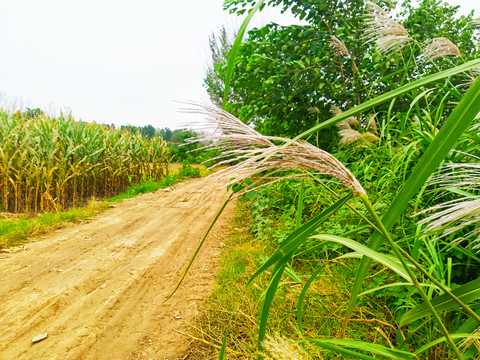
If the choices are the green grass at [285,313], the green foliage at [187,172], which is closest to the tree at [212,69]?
the green foliage at [187,172]

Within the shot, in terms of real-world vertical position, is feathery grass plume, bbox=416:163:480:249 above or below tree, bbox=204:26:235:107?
below

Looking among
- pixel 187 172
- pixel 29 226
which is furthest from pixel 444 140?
Result: pixel 187 172

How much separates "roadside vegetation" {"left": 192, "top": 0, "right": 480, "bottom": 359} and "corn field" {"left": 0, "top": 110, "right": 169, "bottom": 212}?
152 inches

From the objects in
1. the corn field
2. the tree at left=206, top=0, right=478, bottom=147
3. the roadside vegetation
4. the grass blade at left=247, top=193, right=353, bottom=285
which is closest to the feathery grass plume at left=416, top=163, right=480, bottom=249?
the roadside vegetation

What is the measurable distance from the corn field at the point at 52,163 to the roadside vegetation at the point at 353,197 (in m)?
3.86

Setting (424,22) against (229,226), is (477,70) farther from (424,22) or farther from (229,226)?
(229,226)

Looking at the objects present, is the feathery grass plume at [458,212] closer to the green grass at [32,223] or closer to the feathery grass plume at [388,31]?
the feathery grass plume at [388,31]

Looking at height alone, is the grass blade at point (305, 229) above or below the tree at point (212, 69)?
below

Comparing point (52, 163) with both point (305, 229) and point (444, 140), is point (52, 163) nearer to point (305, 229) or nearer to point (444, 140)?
point (305, 229)

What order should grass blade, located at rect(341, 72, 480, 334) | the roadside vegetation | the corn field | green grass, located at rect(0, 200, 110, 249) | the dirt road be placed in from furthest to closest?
the corn field < green grass, located at rect(0, 200, 110, 249) < the dirt road < the roadside vegetation < grass blade, located at rect(341, 72, 480, 334)

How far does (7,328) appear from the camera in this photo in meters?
1.95

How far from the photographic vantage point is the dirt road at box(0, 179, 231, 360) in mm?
1814

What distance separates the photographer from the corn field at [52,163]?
203 inches

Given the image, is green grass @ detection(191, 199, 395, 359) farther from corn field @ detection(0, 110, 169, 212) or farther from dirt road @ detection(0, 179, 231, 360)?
corn field @ detection(0, 110, 169, 212)
